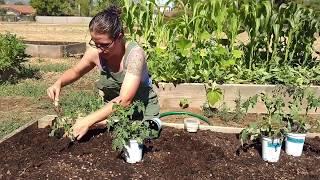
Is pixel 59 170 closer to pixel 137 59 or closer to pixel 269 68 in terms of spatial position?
pixel 137 59

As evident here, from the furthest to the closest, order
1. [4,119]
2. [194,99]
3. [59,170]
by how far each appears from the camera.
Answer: [194,99] < [4,119] < [59,170]

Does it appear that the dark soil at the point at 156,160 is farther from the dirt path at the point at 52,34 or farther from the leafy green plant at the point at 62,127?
the dirt path at the point at 52,34

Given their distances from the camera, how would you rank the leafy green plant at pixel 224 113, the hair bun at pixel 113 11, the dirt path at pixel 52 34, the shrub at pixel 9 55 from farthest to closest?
the dirt path at pixel 52 34
the shrub at pixel 9 55
the leafy green plant at pixel 224 113
the hair bun at pixel 113 11

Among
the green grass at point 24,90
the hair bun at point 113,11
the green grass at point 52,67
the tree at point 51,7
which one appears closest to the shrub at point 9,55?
the green grass at point 24,90

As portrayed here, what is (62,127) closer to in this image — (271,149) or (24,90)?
(271,149)

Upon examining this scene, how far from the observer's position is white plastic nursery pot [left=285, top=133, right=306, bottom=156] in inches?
133

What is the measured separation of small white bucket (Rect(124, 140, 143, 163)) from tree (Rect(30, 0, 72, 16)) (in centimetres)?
6536

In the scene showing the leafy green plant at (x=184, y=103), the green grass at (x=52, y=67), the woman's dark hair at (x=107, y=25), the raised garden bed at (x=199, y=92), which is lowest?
the green grass at (x=52, y=67)

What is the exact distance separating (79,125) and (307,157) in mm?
1825

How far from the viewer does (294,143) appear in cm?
342

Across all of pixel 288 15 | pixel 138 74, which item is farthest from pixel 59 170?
pixel 288 15

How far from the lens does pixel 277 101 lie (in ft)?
11.5

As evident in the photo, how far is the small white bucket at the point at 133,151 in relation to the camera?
309 cm

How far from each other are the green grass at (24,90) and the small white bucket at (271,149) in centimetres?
417
